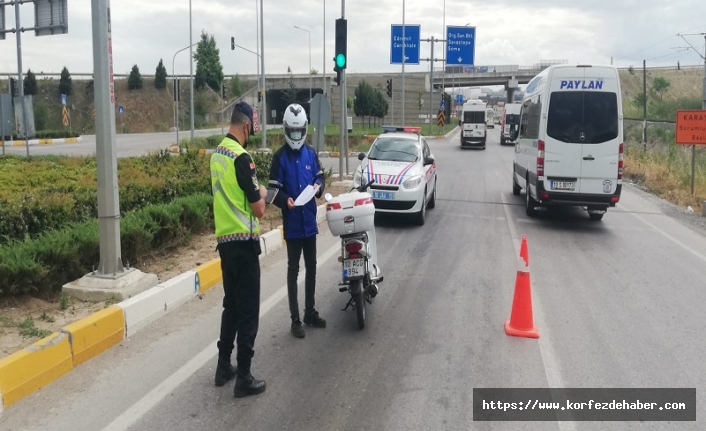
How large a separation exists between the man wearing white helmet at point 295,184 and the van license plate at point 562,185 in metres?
7.01

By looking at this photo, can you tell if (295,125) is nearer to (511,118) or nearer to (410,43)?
(410,43)

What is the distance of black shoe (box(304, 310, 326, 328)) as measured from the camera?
6.20 meters

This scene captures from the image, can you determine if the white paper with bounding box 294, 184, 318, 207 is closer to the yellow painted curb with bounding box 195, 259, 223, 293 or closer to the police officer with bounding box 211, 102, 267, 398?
the police officer with bounding box 211, 102, 267, 398

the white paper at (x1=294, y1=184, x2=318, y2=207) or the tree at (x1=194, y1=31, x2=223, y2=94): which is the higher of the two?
the tree at (x1=194, y1=31, x2=223, y2=94)

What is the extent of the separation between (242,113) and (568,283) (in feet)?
16.8

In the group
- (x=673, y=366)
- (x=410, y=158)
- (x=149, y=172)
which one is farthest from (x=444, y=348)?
(x=149, y=172)

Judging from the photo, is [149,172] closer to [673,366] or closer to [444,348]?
[444,348]

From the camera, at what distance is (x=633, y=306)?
6949 millimetres

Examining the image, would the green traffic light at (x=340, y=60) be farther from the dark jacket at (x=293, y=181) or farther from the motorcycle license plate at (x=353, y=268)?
the motorcycle license plate at (x=353, y=268)

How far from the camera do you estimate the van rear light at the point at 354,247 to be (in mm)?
6023

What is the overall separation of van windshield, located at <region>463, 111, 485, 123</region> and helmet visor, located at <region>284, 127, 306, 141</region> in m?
35.7

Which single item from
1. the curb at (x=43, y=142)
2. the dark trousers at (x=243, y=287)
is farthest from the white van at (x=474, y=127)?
the dark trousers at (x=243, y=287)

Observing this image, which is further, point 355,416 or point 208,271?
point 208,271

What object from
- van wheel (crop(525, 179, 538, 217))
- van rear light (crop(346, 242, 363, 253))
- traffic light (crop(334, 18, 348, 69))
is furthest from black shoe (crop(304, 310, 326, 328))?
traffic light (crop(334, 18, 348, 69))
